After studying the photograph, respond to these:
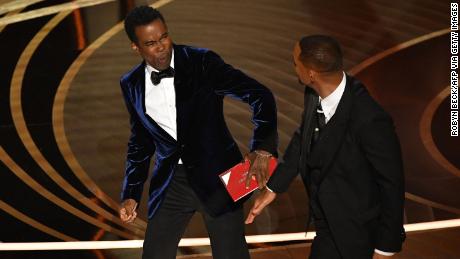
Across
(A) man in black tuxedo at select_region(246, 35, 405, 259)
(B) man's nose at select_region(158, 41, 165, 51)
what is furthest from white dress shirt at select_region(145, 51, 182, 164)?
(A) man in black tuxedo at select_region(246, 35, 405, 259)

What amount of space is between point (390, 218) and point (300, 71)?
0.66 meters

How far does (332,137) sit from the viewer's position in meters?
2.67

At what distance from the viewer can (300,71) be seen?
2674 mm

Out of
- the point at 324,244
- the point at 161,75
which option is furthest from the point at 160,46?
the point at 324,244

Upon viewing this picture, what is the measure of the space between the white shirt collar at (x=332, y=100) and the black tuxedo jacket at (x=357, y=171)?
2 cm

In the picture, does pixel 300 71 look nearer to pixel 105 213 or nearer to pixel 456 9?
pixel 105 213

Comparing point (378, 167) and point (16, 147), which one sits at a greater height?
point (378, 167)

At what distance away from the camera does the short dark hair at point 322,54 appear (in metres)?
2.59

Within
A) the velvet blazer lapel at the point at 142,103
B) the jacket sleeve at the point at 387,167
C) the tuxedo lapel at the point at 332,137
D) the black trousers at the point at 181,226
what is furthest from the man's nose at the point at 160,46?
the jacket sleeve at the point at 387,167

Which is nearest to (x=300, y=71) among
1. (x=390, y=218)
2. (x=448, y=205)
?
(x=390, y=218)

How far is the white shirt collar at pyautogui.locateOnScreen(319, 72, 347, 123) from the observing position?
2.66 meters

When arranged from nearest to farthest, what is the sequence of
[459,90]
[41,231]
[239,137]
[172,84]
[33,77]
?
[172,84]
[41,231]
[239,137]
[459,90]
[33,77]

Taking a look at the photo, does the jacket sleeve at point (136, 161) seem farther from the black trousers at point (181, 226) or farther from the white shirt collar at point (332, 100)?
the white shirt collar at point (332, 100)

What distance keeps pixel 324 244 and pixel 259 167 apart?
17.4 inches
